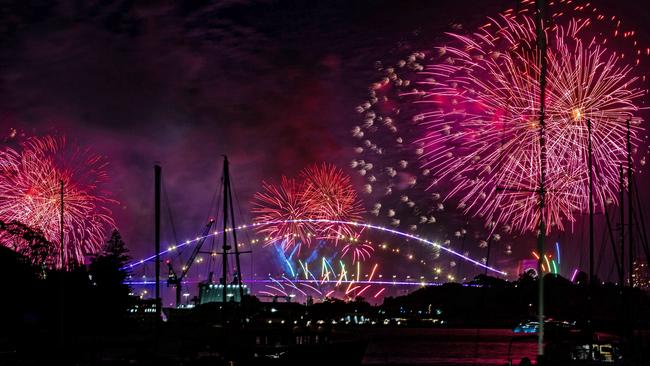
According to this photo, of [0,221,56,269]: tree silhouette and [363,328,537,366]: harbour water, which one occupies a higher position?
[0,221,56,269]: tree silhouette

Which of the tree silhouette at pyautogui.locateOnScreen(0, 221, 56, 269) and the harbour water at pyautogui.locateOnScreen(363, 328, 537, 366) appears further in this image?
the harbour water at pyautogui.locateOnScreen(363, 328, 537, 366)

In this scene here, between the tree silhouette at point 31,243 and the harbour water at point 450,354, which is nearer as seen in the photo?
the tree silhouette at point 31,243

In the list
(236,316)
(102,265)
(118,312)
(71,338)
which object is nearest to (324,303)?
(102,265)

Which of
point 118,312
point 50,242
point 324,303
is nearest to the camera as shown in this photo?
point 50,242

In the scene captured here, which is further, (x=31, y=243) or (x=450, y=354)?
(x=450, y=354)

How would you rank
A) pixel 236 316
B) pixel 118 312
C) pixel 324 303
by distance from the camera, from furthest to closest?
pixel 324 303, pixel 118 312, pixel 236 316

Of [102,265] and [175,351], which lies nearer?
→ [175,351]

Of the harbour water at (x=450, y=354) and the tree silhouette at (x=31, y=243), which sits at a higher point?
the tree silhouette at (x=31, y=243)

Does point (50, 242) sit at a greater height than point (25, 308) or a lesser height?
greater

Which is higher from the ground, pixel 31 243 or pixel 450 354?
pixel 31 243

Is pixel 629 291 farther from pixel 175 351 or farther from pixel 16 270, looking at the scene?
pixel 16 270
